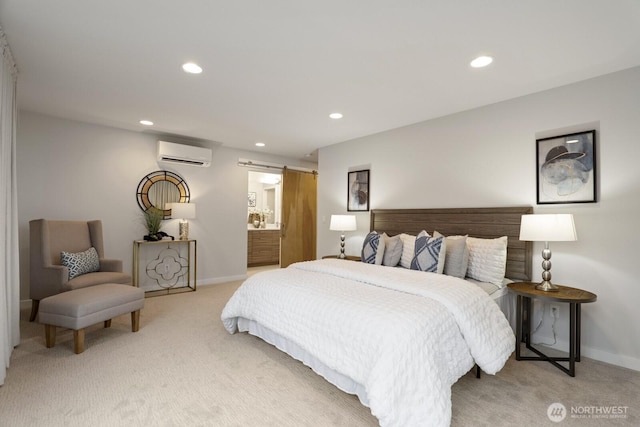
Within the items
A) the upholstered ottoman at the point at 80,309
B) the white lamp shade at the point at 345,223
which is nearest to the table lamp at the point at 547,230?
the white lamp shade at the point at 345,223

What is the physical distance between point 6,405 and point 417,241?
3.48 m

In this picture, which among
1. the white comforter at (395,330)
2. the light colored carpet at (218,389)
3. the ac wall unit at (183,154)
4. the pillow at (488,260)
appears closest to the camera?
the white comforter at (395,330)

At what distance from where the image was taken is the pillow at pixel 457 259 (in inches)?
120

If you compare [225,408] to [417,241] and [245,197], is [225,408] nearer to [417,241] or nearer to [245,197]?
[417,241]

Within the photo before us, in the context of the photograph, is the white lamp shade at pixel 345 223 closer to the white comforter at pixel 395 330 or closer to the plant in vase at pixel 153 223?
the white comforter at pixel 395 330

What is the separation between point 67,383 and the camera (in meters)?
2.23

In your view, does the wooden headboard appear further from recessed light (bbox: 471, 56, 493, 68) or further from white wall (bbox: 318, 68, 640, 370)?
recessed light (bbox: 471, 56, 493, 68)

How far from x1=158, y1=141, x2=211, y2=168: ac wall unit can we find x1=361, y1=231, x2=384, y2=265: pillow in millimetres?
3086

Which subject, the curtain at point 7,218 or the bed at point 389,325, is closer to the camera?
the bed at point 389,325

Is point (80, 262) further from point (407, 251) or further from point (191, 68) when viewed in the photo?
point (407, 251)

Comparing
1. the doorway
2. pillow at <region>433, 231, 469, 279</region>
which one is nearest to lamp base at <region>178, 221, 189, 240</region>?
the doorway

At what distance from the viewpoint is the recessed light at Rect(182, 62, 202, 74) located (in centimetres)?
257

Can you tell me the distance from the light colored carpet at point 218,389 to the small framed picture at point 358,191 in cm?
264

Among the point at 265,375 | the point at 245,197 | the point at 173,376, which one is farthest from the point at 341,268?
the point at 245,197
